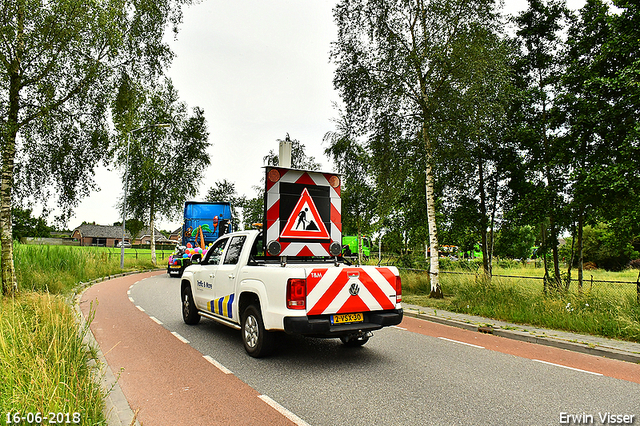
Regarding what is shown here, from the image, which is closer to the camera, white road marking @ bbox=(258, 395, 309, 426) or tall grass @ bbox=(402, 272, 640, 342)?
white road marking @ bbox=(258, 395, 309, 426)

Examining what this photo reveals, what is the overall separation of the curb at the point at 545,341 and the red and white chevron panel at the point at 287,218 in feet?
13.3

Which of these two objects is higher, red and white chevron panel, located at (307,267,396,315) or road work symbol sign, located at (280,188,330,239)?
road work symbol sign, located at (280,188,330,239)

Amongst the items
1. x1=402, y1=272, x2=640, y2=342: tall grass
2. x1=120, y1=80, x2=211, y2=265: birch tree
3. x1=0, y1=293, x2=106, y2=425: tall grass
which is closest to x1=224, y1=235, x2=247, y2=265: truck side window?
x1=0, y1=293, x2=106, y2=425: tall grass

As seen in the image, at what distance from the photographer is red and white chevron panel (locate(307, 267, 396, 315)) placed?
562 centimetres

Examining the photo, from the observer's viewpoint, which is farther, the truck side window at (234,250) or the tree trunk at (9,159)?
the tree trunk at (9,159)

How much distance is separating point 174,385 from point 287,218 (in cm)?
330

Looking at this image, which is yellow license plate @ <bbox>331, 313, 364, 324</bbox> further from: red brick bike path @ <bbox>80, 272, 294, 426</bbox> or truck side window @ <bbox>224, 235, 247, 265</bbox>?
truck side window @ <bbox>224, 235, 247, 265</bbox>

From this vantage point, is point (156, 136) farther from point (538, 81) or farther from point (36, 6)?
point (538, 81)

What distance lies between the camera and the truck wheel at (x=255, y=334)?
5953mm

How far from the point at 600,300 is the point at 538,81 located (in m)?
9.00

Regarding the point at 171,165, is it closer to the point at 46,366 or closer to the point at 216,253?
the point at 216,253

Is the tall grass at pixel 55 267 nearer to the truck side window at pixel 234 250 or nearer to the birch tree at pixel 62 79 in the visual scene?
the birch tree at pixel 62 79

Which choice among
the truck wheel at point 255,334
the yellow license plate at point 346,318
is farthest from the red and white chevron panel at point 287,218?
the yellow license plate at point 346,318

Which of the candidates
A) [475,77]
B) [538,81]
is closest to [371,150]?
[475,77]
